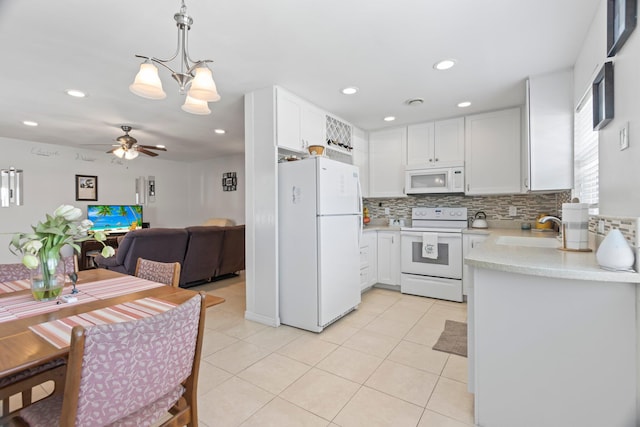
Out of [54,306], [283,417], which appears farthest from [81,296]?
[283,417]

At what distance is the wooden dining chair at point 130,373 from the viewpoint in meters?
0.81

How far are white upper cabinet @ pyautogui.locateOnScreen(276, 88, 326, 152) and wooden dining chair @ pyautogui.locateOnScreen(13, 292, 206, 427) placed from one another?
2150 millimetres

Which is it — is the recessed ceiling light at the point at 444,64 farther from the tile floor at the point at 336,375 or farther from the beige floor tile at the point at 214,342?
Result: the beige floor tile at the point at 214,342

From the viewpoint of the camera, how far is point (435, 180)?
3904mm

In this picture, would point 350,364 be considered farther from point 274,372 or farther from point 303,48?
point 303,48

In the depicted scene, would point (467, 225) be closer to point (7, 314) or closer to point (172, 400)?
point (172, 400)

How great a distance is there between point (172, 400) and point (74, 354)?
497 millimetres

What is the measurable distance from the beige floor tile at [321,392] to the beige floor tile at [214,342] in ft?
2.75

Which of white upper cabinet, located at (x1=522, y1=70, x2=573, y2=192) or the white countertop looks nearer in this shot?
the white countertop

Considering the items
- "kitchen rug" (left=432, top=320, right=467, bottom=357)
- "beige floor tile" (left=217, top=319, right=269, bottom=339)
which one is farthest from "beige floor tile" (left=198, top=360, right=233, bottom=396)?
"kitchen rug" (left=432, top=320, right=467, bottom=357)

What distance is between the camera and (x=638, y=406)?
1227 millimetres

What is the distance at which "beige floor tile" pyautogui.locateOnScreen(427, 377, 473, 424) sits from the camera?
1654 millimetres

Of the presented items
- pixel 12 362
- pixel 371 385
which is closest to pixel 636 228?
pixel 371 385

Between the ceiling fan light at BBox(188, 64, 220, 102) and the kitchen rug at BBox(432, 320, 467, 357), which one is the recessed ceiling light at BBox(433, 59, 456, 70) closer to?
the ceiling fan light at BBox(188, 64, 220, 102)
